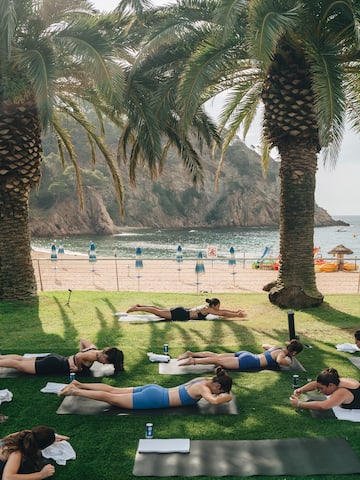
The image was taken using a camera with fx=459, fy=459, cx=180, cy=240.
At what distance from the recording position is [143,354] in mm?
8523

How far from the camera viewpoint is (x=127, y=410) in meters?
6.16

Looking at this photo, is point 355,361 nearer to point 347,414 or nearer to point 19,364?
point 347,414

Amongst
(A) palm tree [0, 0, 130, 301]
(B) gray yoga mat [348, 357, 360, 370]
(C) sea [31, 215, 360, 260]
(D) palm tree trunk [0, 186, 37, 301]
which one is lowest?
(C) sea [31, 215, 360, 260]

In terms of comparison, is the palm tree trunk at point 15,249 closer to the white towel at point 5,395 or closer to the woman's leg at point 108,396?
the white towel at point 5,395

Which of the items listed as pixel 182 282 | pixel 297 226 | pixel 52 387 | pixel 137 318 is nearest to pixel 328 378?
pixel 52 387

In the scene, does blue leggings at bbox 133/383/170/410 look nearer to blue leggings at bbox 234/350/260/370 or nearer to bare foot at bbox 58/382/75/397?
bare foot at bbox 58/382/75/397

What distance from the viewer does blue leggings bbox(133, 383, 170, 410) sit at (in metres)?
6.16

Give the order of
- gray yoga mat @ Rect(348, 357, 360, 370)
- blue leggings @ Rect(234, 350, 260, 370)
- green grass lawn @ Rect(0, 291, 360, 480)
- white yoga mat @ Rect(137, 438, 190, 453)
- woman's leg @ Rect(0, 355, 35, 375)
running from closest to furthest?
white yoga mat @ Rect(137, 438, 190, 453) < green grass lawn @ Rect(0, 291, 360, 480) < woman's leg @ Rect(0, 355, 35, 375) < blue leggings @ Rect(234, 350, 260, 370) < gray yoga mat @ Rect(348, 357, 360, 370)

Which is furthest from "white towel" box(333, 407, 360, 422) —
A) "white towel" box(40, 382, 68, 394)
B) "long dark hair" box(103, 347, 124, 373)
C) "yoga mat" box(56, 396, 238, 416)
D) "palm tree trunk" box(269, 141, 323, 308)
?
"palm tree trunk" box(269, 141, 323, 308)

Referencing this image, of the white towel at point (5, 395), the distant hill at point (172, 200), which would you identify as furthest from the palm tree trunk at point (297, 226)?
the distant hill at point (172, 200)

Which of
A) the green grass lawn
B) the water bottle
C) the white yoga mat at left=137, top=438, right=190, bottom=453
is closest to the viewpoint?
the white yoga mat at left=137, top=438, right=190, bottom=453

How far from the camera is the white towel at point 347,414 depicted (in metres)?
5.95

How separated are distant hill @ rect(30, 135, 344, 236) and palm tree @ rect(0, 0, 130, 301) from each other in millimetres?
68385

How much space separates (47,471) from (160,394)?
1958 mm
